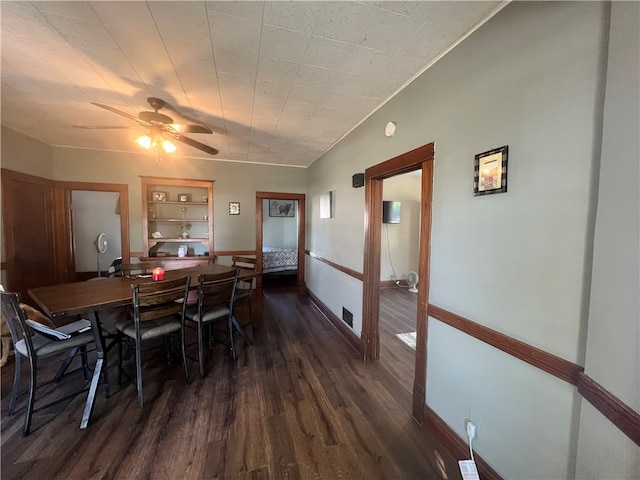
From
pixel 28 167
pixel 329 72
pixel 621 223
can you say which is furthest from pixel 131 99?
pixel 621 223

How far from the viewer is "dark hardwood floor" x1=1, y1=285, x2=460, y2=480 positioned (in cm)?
147

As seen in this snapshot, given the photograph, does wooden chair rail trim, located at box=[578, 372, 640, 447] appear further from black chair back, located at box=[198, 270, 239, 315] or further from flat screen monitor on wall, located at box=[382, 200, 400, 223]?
flat screen monitor on wall, located at box=[382, 200, 400, 223]

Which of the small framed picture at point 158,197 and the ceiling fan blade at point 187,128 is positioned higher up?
the ceiling fan blade at point 187,128

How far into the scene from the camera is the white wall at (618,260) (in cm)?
76

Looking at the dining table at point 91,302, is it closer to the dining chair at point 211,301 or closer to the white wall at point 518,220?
the dining chair at point 211,301

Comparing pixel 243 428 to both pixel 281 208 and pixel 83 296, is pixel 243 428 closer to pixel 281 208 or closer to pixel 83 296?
pixel 83 296

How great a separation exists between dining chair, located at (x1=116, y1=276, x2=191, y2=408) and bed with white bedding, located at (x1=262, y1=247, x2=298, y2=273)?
3.91 meters

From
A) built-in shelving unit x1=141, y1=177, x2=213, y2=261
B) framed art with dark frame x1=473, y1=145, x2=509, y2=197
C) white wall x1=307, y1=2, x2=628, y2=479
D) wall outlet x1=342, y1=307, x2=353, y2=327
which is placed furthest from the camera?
built-in shelving unit x1=141, y1=177, x2=213, y2=261

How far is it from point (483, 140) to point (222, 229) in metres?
4.35

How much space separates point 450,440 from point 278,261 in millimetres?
5236

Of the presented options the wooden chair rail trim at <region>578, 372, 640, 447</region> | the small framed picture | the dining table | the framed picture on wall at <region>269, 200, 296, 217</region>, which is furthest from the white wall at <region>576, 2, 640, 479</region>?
the framed picture on wall at <region>269, 200, 296, 217</region>


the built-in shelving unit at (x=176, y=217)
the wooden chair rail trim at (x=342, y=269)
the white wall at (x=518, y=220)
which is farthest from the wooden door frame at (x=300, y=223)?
the white wall at (x=518, y=220)

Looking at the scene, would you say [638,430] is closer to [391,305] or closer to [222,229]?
[391,305]

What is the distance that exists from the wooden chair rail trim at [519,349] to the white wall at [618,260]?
4.3 inches
